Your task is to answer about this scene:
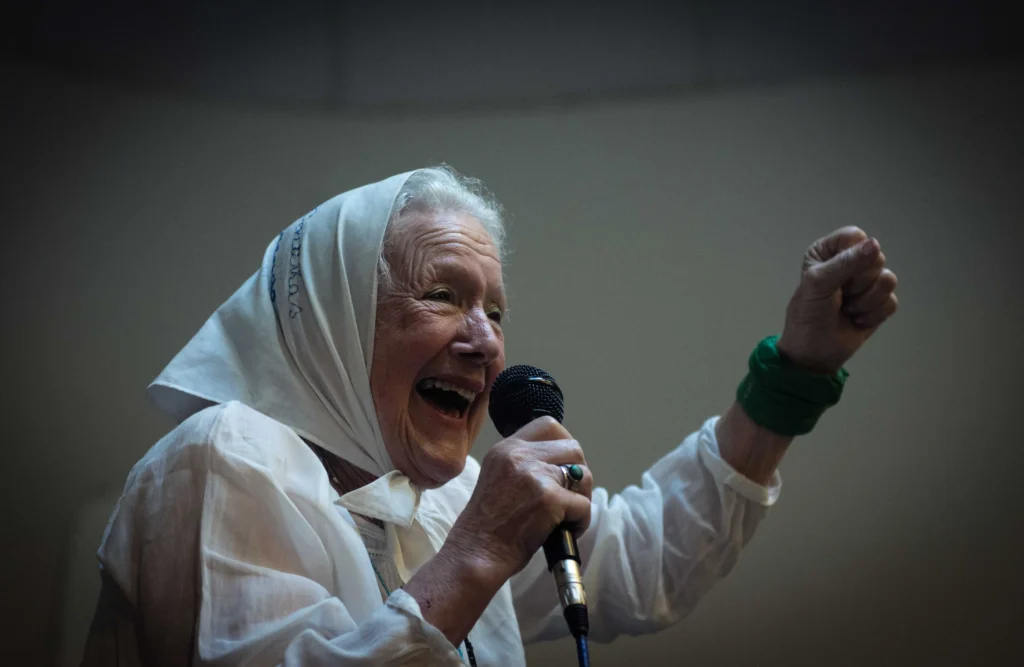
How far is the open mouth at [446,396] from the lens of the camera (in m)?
1.33

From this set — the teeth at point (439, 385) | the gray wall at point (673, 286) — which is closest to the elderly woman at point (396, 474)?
the teeth at point (439, 385)

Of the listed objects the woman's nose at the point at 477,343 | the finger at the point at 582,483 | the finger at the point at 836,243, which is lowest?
the finger at the point at 582,483

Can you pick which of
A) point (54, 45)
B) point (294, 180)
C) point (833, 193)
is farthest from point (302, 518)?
point (833, 193)

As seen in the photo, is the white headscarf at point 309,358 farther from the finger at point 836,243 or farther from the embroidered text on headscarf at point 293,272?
the finger at point 836,243

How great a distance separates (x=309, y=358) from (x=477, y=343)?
224mm

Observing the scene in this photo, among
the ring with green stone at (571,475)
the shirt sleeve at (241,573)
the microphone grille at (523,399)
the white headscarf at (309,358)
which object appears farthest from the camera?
the white headscarf at (309,358)

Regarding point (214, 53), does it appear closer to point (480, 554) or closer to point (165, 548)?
point (165, 548)

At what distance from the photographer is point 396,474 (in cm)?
127

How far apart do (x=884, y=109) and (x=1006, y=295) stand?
0.46 meters

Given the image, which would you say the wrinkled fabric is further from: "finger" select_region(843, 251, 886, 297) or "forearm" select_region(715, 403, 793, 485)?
"finger" select_region(843, 251, 886, 297)

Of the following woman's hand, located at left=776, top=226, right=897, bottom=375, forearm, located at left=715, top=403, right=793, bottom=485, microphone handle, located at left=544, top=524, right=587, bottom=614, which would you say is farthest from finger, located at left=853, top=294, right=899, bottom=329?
microphone handle, located at left=544, top=524, right=587, bottom=614

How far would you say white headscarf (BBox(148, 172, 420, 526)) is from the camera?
127 cm

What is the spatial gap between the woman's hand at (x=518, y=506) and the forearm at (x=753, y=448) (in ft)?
1.62

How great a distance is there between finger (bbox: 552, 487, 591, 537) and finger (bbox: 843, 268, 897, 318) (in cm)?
58
